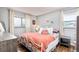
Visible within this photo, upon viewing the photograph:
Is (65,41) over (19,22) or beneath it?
beneath

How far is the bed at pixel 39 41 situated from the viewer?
4.64 feet

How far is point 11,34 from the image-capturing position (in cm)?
146

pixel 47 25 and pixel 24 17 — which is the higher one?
pixel 24 17

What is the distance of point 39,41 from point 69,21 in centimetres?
57

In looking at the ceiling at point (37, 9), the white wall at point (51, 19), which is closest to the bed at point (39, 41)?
the white wall at point (51, 19)

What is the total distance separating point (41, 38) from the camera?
4.63 ft

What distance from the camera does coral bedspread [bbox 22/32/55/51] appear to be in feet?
4.63

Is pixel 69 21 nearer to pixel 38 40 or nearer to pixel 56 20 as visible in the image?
pixel 56 20

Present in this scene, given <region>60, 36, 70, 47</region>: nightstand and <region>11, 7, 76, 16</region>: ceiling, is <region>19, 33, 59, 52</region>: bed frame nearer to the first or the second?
<region>60, 36, 70, 47</region>: nightstand

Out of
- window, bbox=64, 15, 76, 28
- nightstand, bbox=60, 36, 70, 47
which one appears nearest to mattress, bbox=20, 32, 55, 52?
nightstand, bbox=60, 36, 70, 47

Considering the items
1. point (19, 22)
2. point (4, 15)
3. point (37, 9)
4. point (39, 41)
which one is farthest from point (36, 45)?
point (4, 15)

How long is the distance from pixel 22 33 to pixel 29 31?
0.38 feet
